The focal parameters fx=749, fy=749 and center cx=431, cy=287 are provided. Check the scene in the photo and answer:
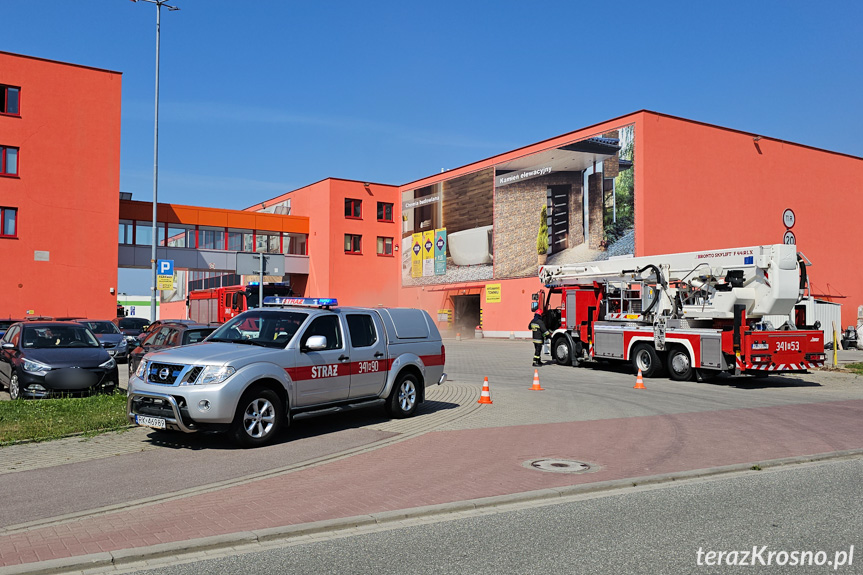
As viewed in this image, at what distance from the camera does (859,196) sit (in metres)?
47.2

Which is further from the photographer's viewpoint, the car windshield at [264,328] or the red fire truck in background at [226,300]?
the red fire truck in background at [226,300]

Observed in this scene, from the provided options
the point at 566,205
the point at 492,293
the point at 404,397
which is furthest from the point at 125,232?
the point at 404,397

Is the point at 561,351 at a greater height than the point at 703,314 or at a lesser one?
lesser

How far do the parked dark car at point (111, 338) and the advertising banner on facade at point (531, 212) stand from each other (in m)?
23.6

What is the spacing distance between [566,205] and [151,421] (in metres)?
33.8

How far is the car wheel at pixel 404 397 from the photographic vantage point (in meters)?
11.9

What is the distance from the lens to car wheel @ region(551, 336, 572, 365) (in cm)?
2406

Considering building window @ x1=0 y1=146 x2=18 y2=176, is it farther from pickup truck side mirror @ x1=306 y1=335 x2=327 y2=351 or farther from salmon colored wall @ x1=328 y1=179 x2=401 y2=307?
pickup truck side mirror @ x1=306 y1=335 x2=327 y2=351

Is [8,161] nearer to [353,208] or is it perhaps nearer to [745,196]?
[353,208]

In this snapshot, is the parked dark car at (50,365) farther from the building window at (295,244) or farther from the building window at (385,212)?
the building window at (385,212)

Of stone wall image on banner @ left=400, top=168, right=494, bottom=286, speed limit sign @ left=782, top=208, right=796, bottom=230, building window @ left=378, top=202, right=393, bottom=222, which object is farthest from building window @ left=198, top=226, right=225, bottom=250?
speed limit sign @ left=782, top=208, right=796, bottom=230

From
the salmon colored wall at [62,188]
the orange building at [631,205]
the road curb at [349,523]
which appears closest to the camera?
the road curb at [349,523]

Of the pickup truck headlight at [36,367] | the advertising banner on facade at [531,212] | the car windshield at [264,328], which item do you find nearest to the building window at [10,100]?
the advertising banner on facade at [531,212]

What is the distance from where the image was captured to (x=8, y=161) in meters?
35.7
